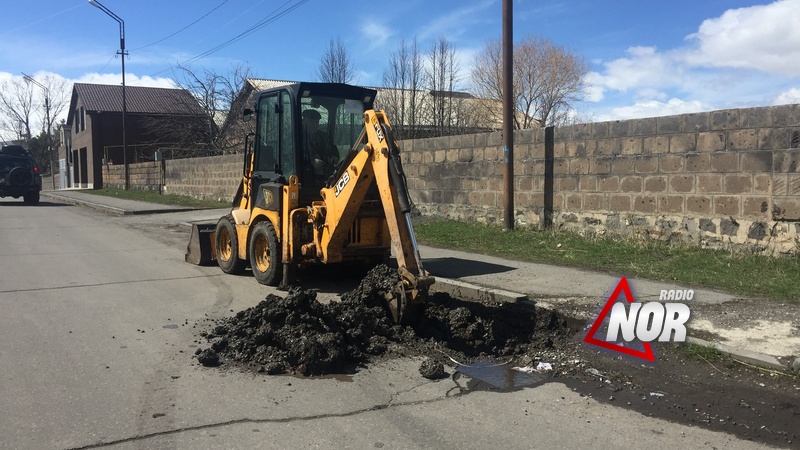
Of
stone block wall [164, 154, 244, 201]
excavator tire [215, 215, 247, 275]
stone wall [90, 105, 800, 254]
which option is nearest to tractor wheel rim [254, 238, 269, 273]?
excavator tire [215, 215, 247, 275]

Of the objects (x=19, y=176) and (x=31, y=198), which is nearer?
(x=19, y=176)

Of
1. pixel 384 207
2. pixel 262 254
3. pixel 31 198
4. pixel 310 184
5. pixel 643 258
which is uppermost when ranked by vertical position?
pixel 310 184

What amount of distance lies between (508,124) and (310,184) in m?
5.47

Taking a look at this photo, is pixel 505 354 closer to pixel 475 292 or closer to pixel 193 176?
pixel 475 292

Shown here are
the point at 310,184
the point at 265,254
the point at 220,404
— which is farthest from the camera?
the point at 265,254

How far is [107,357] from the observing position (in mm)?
5469

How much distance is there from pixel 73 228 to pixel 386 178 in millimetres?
14262

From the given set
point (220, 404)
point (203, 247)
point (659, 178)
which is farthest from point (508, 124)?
point (220, 404)

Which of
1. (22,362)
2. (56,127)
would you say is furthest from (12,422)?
(56,127)

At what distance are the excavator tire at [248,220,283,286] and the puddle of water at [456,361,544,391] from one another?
3854 mm

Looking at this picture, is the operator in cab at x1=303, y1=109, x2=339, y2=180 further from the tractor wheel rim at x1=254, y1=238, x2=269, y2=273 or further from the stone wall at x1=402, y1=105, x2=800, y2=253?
the stone wall at x1=402, y1=105, x2=800, y2=253

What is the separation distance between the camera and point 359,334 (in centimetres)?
570

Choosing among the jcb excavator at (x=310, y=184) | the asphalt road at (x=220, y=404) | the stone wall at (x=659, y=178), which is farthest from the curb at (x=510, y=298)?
the stone wall at (x=659, y=178)

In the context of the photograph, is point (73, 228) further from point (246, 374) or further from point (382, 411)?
point (382, 411)
